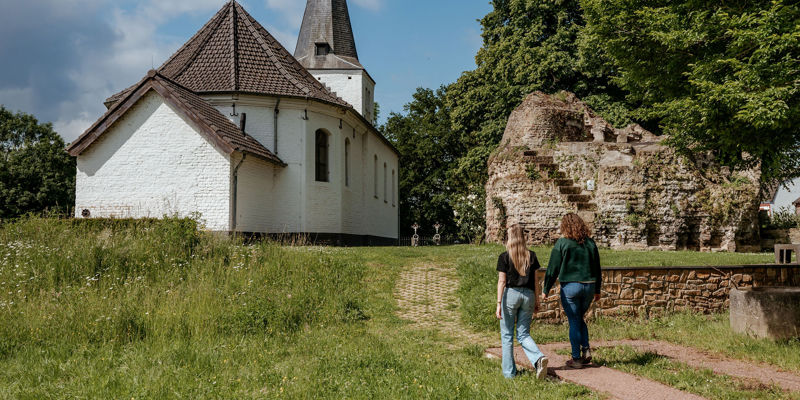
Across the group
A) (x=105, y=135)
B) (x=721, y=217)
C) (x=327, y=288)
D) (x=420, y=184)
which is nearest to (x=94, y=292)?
(x=327, y=288)

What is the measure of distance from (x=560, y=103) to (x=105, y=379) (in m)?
18.9

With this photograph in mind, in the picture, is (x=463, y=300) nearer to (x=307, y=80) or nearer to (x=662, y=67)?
(x=662, y=67)

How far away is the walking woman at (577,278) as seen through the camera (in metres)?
6.63

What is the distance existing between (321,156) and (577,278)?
17.9 meters

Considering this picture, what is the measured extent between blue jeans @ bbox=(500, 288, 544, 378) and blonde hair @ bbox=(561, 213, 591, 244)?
1015 millimetres

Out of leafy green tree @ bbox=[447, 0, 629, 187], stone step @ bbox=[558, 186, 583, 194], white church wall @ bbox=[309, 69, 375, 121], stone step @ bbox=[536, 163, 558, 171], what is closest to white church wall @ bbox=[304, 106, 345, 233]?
stone step @ bbox=[536, 163, 558, 171]

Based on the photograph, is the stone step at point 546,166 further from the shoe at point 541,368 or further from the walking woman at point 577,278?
the shoe at point 541,368

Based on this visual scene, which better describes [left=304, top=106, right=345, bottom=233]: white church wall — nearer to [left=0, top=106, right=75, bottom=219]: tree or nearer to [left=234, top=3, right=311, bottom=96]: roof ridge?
[left=234, top=3, right=311, bottom=96]: roof ridge

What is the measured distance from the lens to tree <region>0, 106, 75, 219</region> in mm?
40969

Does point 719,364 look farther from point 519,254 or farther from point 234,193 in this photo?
point 234,193

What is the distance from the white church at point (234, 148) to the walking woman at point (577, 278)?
12757 mm

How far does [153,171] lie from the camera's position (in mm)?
18797

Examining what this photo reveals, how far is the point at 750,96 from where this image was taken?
28.9 ft

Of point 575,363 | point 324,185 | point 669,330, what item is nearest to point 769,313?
point 669,330
